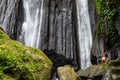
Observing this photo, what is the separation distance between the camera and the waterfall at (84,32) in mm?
20312

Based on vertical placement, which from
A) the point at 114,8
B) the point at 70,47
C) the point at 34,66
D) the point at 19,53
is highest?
the point at 114,8

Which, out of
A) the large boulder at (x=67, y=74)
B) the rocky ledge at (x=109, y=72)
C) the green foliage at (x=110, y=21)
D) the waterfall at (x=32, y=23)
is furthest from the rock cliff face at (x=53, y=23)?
the rocky ledge at (x=109, y=72)

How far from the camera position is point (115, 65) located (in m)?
8.89

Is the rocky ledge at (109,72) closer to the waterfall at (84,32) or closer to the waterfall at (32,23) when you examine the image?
the waterfall at (84,32)


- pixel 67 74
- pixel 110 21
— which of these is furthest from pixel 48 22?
pixel 67 74

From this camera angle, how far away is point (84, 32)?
21.7m

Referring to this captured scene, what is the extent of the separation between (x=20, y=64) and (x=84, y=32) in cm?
1733

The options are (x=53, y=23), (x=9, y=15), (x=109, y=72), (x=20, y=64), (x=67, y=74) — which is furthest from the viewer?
(x=9, y=15)

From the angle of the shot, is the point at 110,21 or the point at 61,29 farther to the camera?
the point at 61,29

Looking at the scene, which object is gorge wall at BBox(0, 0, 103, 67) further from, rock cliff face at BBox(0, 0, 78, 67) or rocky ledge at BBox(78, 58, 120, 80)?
rocky ledge at BBox(78, 58, 120, 80)

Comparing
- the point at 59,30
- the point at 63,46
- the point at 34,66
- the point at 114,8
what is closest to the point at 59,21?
the point at 59,30

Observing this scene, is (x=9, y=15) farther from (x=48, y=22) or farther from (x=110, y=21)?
(x=110, y=21)

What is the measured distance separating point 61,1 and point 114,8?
8747mm

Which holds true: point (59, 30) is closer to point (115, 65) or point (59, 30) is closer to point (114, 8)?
point (114, 8)
